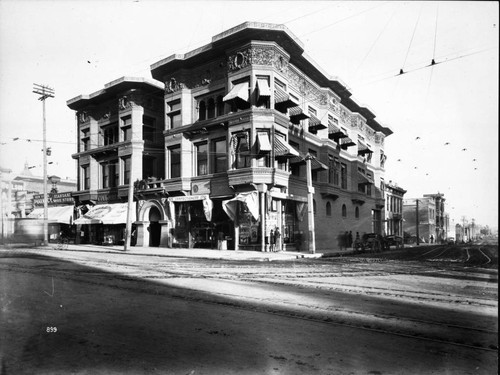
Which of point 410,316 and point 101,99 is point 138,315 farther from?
point 101,99

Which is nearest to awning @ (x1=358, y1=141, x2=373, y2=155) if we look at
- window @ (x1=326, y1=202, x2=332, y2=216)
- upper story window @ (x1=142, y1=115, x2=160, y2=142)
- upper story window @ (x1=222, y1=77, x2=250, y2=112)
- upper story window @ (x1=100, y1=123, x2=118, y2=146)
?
window @ (x1=326, y1=202, x2=332, y2=216)

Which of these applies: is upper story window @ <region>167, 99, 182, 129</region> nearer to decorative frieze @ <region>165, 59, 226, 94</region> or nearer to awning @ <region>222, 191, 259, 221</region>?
decorative frieze @ <region>165, 59, 226, 94</region>

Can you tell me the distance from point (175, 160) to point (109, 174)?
9.05m

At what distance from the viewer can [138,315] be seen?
260 inches

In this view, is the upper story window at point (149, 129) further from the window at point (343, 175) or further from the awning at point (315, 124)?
the window at point (343, 175)

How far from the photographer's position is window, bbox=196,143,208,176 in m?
27.4

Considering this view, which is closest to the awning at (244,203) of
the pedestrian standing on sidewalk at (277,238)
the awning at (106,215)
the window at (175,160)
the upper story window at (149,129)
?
the pedestrian standing on sidewalk at (277,238)

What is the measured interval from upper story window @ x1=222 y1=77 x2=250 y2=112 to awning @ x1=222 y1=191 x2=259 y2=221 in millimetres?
5962

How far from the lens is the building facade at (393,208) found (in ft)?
156

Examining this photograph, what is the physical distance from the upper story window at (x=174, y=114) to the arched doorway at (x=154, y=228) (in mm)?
7103

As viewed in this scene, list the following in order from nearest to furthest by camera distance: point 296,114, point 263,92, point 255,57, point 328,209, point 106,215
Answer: point 263,92, point 255,57, point 296,114, point 106,215, point 328,209

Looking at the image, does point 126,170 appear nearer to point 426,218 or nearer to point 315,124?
point 315,124

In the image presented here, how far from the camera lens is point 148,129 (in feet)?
106

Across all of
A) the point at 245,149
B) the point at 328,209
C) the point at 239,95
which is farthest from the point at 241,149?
the point at 328,209
